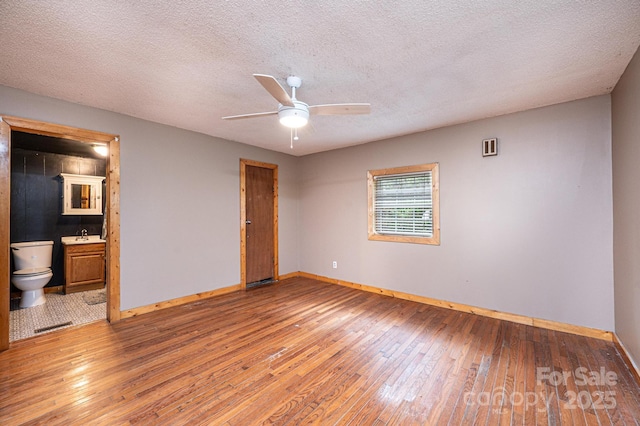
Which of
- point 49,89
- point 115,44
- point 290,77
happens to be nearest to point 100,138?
point 49,89

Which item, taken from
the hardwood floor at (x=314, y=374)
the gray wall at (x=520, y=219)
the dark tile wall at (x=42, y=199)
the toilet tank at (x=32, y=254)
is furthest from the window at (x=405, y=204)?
the dark tile wall at (x=42, y=199)

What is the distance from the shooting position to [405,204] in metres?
4.26

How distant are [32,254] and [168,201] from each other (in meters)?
2.34

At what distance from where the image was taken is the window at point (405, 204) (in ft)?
12.9

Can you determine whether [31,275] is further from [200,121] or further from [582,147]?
[582,147]

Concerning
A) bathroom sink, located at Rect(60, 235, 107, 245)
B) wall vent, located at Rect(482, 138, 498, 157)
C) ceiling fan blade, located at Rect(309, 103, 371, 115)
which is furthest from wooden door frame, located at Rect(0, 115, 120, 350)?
wall vent, located at Rect(482, 138, 498, 157)

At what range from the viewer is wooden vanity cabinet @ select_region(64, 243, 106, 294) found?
14.3ft

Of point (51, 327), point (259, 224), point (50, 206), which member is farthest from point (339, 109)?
point (50, 206)

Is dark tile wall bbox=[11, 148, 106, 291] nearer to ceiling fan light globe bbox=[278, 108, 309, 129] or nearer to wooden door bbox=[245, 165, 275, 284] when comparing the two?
wooden door bbox=[245, 165, 275, 284]

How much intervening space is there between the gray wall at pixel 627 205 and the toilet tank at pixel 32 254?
710 cm

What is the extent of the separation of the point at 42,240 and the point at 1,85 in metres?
2.91

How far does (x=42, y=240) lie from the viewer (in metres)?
4.38

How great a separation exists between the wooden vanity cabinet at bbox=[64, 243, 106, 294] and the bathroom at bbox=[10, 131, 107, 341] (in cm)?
7

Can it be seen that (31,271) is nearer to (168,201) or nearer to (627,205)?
(168,201)
